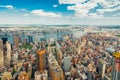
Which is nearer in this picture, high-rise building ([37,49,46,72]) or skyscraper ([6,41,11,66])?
high-rise building ([37,49,46,72])

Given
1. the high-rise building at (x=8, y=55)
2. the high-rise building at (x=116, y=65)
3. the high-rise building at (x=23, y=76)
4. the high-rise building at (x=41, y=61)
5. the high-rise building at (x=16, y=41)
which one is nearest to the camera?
the high-rise building at (x=116, y=65)

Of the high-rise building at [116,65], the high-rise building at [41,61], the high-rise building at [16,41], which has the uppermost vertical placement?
the high-rise building at [116,65]

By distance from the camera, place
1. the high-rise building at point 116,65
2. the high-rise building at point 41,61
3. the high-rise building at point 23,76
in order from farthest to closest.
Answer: the high-rise building at point 41,61, the high-rise building at point 23,76, the high-rise building at point 116,65

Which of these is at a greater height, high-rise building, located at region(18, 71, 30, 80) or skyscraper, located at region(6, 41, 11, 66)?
skyscraper, located at region(6, 41, 11, 66)

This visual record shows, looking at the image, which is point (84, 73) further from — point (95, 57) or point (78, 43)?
point (78, 43)

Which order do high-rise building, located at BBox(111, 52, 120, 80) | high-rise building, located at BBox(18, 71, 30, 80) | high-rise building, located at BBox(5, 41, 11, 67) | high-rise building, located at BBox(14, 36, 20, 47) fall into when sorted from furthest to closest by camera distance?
high-rise building, located at BBox(14, 36, 20, 47), high-rise building, located at BBox(5, 41, 11, 67), high-rise building, located at BBox(18, 71, 30, 80), high-rise building, located at BBox(111, 52, 120, 80)

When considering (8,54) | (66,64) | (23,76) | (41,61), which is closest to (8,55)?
(8,54)

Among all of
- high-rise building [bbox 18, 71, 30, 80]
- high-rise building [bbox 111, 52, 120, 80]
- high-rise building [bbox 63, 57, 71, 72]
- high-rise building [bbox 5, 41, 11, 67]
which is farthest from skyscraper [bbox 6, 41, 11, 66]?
high-rise building [bbox 111, 52, 120, 80]

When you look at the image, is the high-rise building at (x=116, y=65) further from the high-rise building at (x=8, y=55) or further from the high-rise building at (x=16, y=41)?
the high-rise building at (x=16, y=41)

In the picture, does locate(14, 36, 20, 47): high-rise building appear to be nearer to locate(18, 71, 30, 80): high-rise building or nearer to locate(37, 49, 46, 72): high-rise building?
locate(37, 49, 46, 72): high-rise building

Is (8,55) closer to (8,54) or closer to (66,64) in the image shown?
(8,54)

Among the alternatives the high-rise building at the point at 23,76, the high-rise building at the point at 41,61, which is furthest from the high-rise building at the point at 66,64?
the high-rise building at the point at 23,76

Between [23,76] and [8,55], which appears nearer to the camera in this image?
[23,76]
